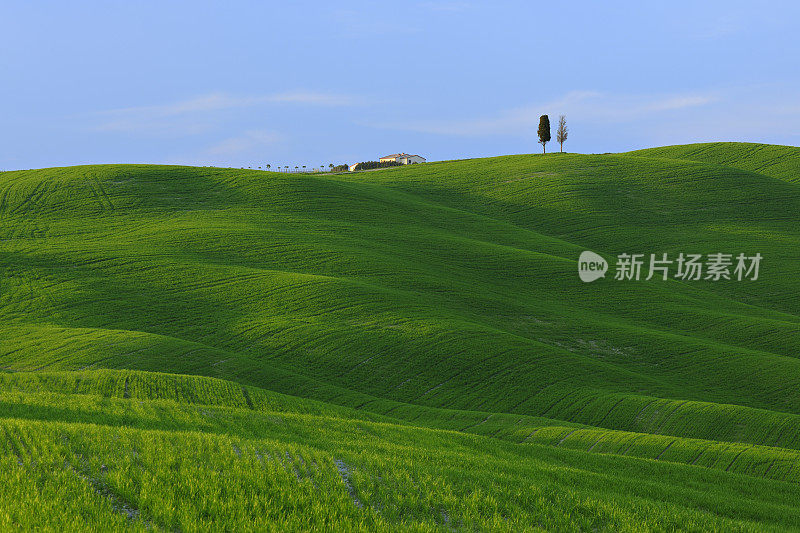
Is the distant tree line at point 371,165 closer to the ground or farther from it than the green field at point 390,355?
farther from it

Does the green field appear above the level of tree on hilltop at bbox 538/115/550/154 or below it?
below

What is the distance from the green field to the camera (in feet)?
38.4

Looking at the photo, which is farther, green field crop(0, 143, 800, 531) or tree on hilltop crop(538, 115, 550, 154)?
tree on hilltop crop(538, 115, 550, 154)

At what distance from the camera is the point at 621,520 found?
38.9 feet

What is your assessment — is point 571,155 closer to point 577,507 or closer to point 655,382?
point 655,382

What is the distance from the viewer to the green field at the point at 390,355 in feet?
38.4

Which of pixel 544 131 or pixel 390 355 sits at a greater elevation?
pixel 544 131

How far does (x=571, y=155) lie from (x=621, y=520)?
360 ft

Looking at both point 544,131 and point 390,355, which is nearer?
point 390,355

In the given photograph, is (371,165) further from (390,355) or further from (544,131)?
(390,355)

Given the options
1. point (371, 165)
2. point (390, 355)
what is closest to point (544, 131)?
point (371, 165)

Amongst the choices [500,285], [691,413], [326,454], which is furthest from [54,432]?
[500,285]

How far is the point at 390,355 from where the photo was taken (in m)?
37.4

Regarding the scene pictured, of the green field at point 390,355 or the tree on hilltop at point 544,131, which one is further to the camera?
the tree on hilltop at point 544,131
